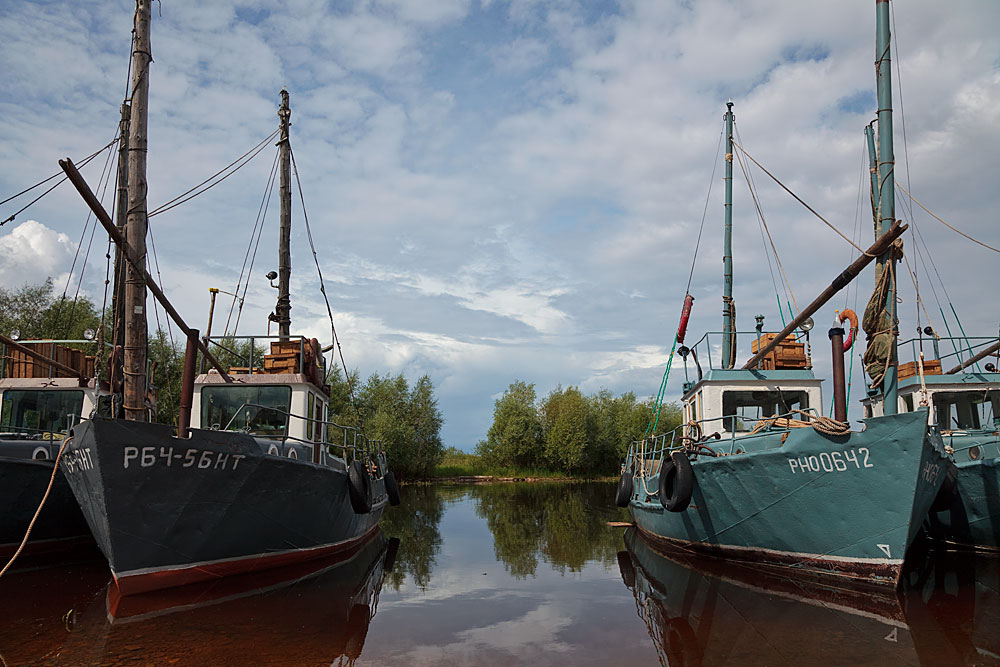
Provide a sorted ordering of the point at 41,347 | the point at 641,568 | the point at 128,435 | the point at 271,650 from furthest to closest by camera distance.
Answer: the point at 41,347 < the point at 641,568 < the point at 128,435 < the point at 271,650

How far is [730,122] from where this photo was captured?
18875mm

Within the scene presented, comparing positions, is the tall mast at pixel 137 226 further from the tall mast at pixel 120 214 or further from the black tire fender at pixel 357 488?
the tall mast at pixel 120 214

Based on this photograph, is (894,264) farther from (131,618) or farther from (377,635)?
(131,618)

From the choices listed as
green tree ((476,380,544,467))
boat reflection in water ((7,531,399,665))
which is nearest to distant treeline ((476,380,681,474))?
green tree ((476,380,544,467))

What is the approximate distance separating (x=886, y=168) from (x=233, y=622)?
11183 mm

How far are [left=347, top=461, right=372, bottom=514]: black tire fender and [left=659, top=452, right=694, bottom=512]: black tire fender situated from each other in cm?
489

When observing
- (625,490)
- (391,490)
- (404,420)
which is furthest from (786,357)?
(404,420)

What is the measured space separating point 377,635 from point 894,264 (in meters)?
9.29

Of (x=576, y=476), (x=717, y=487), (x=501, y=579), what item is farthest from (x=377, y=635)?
(x=576, y=476)

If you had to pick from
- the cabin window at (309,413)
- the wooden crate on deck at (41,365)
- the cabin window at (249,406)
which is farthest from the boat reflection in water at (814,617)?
the wooden crate on deck at (41,365)

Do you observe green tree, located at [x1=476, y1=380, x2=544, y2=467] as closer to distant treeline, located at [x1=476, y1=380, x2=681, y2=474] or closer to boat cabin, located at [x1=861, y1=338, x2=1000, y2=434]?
distant treeline, located at [x1=476, y1=380, x2=681, y2=474]

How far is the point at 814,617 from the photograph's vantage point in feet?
25.6

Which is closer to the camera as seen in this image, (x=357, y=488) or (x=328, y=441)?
(x=357, y=488)

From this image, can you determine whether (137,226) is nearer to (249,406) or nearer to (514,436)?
(249,406)
